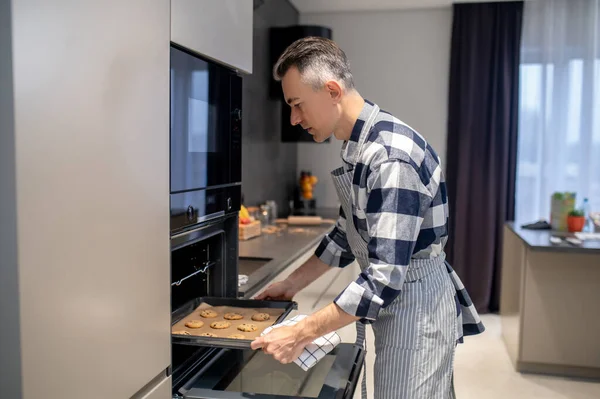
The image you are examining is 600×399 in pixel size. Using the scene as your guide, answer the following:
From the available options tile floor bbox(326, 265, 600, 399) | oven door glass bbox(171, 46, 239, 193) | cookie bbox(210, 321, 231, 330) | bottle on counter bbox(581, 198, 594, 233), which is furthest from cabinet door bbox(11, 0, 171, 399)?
bottle on counter bbox(581, 198, 594, 233)

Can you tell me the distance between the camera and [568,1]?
15.4ft

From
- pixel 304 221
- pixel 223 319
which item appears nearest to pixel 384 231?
pixel 223 319

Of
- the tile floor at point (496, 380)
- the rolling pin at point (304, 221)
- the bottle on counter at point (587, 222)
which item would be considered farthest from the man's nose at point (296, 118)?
the bottle on counter at point (587, 222)

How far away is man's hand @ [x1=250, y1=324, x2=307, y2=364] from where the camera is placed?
131cm

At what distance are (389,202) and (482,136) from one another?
12.9ft

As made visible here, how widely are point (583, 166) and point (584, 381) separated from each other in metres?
1.93

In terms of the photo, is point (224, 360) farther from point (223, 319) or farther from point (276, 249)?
point (276, 249)

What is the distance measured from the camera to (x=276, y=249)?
296cm

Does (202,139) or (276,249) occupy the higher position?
(202,139)

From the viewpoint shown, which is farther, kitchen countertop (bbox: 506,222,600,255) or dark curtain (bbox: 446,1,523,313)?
dark curtain (bbox: 446,1,523,313)

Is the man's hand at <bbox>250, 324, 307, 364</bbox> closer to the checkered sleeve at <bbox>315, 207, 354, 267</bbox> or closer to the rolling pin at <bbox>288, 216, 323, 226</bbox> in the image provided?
the checkered sleeve at <bbox>315, 207, 354, 267</bbox>

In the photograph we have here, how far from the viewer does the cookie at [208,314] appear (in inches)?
63.1

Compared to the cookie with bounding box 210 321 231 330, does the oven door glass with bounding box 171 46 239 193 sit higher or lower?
higher

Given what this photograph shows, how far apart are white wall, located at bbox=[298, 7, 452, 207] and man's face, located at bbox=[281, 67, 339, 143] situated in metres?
3.76
